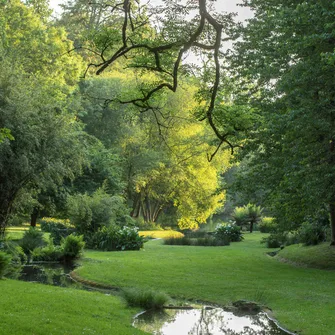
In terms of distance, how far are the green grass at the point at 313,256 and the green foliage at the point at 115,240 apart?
7.35 metres

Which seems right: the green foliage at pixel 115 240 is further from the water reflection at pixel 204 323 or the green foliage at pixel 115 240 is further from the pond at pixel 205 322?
the water reflection at pixel 204 323

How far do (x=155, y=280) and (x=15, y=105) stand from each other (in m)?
8.78

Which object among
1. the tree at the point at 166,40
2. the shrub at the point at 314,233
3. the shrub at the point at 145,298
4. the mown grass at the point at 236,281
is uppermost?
the tree at the point at 166,40

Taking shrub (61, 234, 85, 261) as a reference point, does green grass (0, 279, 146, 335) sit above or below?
below

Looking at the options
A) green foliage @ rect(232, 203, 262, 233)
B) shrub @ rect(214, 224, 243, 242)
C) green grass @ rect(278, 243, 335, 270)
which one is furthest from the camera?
green foliage @ rect(232, 203, 262, 233)

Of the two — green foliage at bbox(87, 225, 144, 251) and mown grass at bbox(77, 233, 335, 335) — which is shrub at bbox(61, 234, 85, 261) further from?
green foliage at bbox(87, 225, 144, 251)

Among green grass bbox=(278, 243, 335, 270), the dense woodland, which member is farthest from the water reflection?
green grass bbox=(278, 243, 335, 270)

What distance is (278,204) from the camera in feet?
61.2

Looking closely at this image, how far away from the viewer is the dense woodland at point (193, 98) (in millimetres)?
9727

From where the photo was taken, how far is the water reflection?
33.6 ft

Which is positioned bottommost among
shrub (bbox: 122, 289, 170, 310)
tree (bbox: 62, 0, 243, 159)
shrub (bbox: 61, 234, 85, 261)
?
shrub (bbox: 122, 289, 170, 310)

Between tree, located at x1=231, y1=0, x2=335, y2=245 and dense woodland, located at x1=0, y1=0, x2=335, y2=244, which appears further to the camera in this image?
tree, located at x1=231, y1=0, x2=335, y2=245

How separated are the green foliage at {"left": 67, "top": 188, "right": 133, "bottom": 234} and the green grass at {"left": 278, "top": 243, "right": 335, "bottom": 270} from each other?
951cm

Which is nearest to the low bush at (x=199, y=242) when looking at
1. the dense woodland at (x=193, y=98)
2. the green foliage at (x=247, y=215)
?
the dense woodland at (x=193, y=98)
